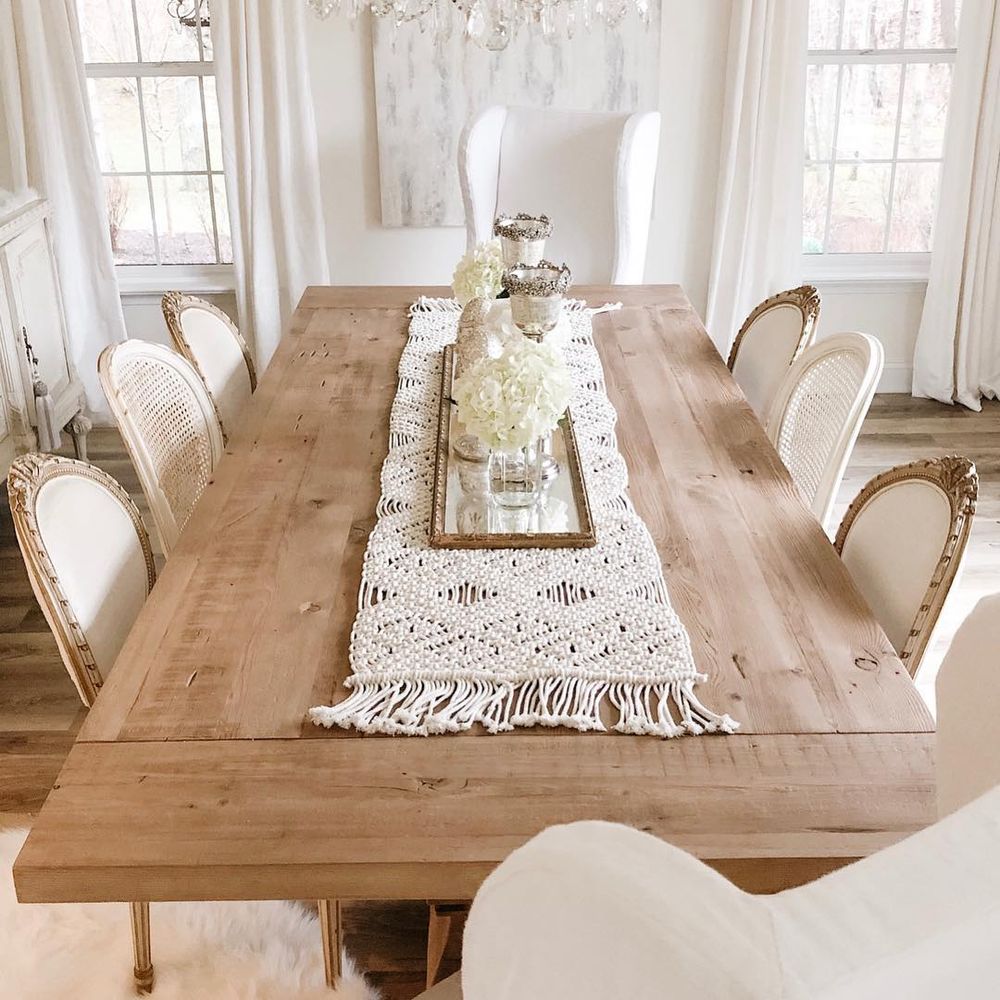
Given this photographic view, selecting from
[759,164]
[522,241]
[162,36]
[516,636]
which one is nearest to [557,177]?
[759,164]

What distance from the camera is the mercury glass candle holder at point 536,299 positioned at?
79.4 inches

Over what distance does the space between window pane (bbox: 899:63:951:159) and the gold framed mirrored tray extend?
282cm

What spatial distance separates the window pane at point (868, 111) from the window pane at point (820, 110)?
4 centimetres

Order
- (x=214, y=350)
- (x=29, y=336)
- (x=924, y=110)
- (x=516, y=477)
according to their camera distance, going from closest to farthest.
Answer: (x=516, y=477) < (x=214, y=350) < (x=29, y=336) < (x=924, y=110)

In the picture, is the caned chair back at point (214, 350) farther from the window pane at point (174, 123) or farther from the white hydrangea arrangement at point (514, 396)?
the window pane at point (174, 123)

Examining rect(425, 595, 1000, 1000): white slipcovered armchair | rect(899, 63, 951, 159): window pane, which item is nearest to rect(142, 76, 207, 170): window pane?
rect(899, 63, 951, 159): window pane

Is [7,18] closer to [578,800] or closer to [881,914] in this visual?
[578,800]

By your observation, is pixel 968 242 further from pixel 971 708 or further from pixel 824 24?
pixel 971 708

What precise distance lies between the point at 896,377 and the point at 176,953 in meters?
3.42

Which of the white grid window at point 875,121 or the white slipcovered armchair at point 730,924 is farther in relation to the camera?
the white grid window at point 875,121

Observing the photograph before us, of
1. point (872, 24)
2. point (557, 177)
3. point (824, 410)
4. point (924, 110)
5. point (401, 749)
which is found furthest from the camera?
point (924, 110)

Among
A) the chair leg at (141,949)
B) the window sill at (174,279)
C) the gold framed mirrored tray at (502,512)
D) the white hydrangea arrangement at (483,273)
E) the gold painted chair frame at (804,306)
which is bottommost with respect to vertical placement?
the chair leg at (141,949)

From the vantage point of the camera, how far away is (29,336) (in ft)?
11.3

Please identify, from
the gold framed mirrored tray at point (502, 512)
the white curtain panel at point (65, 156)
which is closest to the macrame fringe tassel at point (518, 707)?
the gold framed mirrored tray at point (502, 512)
